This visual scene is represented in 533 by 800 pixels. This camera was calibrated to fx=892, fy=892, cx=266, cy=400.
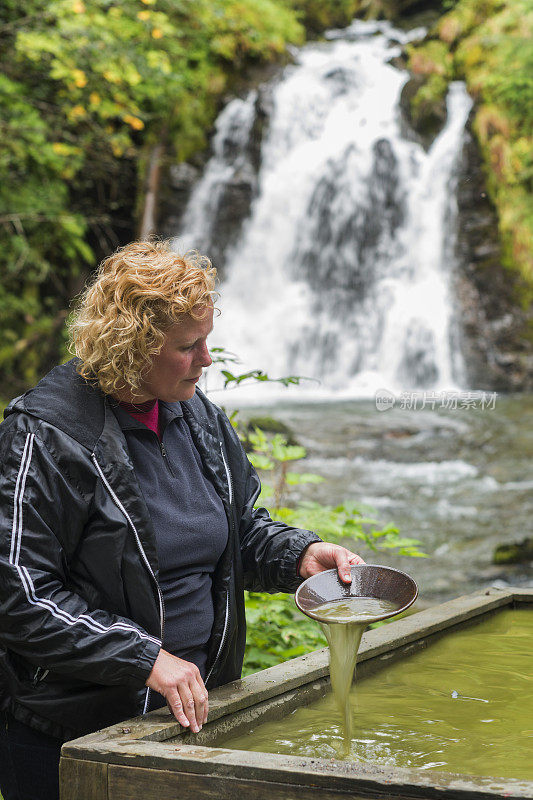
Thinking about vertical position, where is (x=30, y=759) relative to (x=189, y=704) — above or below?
below

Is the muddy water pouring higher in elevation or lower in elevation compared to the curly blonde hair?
lower

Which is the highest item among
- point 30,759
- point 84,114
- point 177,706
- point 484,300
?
point 84,114

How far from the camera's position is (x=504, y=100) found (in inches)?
585

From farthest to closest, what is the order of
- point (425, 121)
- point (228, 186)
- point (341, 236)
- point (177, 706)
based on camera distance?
point (228, 186), point (425, 121), point (341, 236), point (177, 706)

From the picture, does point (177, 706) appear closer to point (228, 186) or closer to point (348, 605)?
point (348, 605)

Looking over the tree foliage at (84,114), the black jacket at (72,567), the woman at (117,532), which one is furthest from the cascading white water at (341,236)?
the black jacket at (72,567)

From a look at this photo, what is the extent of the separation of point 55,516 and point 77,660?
0.32 meters

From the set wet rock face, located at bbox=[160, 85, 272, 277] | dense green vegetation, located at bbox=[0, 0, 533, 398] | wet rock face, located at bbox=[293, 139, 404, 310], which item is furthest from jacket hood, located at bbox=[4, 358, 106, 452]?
wet rock face, located at bbox=[160, 85, 272, 277]

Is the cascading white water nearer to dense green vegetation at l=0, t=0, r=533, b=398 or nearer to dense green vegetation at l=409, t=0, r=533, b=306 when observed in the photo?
dense green vegetation at l=409, t=0, r=533, b=306

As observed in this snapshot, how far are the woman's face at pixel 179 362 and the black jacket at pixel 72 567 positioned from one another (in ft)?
0.43

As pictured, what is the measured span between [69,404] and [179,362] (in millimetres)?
291

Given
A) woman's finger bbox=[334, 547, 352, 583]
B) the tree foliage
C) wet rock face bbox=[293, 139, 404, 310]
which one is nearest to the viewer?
woman's finger bbox=[334, 547, 352, 583]

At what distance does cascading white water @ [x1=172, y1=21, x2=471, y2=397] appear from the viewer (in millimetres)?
13812

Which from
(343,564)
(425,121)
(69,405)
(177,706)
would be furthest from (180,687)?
(425,121)
